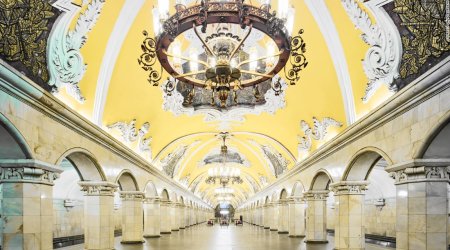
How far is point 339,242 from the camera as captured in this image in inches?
414

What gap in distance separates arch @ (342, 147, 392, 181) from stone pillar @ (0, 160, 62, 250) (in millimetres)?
6632

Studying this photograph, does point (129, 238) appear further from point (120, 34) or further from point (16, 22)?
point (16, 22)

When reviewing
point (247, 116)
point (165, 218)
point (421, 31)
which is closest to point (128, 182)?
point (247, 116)

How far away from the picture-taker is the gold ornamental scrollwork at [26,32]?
5.72 m

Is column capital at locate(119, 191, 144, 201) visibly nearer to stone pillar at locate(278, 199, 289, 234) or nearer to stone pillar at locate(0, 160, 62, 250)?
stone pillar at locate(0, 160, 62, 250)

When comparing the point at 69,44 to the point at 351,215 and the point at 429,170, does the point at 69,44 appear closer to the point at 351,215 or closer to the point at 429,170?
the point at 429,170

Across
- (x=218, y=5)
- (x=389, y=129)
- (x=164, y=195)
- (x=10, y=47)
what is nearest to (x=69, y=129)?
(x=10, y=47)

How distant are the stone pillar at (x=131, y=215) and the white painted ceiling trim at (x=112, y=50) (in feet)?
17.8

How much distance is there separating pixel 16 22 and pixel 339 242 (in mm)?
8792

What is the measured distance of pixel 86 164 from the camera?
9961 mm

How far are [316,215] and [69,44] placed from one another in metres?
10.8

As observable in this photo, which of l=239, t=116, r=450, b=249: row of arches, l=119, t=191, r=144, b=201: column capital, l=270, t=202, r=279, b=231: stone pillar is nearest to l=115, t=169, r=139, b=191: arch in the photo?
l=119, t=191, r=144, b=201: column capital

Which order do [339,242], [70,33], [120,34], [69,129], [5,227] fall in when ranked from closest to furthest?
[5,227], [70,33], [69,129], [120,34], [339,242]

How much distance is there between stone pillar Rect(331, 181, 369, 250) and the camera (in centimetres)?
1027
